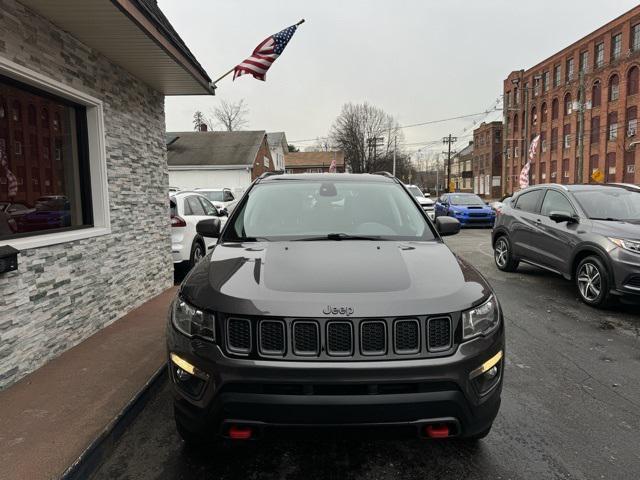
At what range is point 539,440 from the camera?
9.81 ft

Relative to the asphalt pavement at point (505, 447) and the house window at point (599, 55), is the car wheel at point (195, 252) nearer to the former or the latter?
the asphalt pavement at point (505, 447)

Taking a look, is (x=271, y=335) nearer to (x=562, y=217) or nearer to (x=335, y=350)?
(x=335, y=350)

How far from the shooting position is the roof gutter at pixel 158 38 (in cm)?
415

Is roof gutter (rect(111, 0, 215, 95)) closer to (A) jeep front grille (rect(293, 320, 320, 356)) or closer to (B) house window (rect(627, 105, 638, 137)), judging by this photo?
(A) jeep front grille (rect(293, 320, 320, 356))

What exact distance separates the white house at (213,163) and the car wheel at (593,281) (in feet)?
87.1

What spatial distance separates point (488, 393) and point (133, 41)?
490cm

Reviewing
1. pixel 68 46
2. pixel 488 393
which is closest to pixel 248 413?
pixel 488 393

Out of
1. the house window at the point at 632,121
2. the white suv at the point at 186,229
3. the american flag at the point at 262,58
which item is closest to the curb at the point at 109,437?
the white suv at the point at 186,229

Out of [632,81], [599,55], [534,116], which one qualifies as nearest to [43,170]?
[632,81]

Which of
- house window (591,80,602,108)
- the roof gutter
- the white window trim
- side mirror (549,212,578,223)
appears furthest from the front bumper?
house window (591,80,602,108)

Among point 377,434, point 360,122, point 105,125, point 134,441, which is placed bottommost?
point 134,441

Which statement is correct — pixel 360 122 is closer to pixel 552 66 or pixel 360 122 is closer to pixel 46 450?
pixel 552 66

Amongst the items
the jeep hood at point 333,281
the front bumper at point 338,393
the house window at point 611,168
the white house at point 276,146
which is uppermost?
the white house at point 276,146

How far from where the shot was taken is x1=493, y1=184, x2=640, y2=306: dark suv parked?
5.78 m
